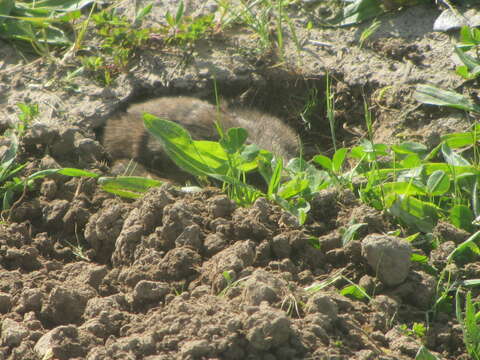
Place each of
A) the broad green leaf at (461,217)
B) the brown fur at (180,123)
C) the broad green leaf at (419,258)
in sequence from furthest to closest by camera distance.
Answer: the brown fur at (180,123), the broad green leaf at (461,217), the broad green leaf at (419,258)

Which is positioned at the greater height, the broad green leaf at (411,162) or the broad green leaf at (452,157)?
the broad green leaf at (411,162)

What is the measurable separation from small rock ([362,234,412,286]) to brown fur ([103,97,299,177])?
1.62 meters

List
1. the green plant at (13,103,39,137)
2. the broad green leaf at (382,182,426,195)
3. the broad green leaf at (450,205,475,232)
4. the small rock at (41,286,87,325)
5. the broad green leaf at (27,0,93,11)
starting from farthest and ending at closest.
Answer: the broad green leaf at (27,0,93,11)
the green plant at (13,103,39,137)
the broad green leaf at (382,182,426,195)
the broad green leaf at (450,205,475,232)
the small rock at (41,286,87,325)

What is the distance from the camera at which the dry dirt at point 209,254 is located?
7.72 ft

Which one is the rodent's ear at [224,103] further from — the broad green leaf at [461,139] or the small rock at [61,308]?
the small rock at [61,308]

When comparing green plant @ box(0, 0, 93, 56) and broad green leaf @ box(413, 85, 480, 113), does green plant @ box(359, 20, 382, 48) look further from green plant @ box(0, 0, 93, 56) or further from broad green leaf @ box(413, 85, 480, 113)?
green plant @ box(0, 0, 93, 56)

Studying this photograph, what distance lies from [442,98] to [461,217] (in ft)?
3.35

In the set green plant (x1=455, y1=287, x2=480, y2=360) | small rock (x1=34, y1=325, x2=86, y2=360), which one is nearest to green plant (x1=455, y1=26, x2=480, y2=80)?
green plant (x1=455, y1=287, x2=480, y2=360)

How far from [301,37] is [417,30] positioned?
714 millimetres

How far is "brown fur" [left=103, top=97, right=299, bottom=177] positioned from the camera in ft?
14.2

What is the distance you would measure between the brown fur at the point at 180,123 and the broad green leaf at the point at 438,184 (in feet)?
4.18

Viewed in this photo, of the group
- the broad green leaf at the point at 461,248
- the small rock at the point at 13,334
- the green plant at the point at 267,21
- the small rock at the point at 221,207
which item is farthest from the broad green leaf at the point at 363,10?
the small rock at the point at 13,334

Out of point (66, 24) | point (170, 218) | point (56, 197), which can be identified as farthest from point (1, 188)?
point (66, 24)

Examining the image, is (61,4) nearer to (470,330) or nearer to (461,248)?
(461,248)
